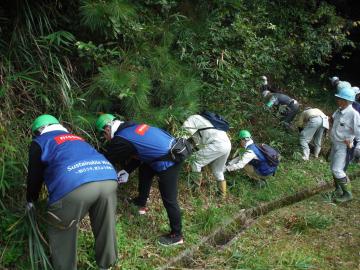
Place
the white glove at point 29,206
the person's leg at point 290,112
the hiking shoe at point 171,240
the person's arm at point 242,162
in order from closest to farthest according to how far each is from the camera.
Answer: the white glove at point 29,206 < the hiking shoe at point 171,240 < the person's arm at point 242,162 < the person's leg at point 290,112

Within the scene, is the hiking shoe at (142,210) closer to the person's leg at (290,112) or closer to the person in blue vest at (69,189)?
the person in blue vest at (69,189)

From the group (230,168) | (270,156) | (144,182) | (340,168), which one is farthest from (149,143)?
(340,168)

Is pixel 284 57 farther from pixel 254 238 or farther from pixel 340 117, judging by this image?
pixel 254 238

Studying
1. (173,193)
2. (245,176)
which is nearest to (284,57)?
(245,176)

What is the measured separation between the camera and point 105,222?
12.7 ft

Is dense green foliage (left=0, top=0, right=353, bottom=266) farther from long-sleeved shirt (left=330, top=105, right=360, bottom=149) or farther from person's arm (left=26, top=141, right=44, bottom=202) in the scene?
long-sleeved shirt (left=330, top=105, right=360, bottom=149)

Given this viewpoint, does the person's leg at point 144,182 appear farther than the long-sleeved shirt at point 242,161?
No

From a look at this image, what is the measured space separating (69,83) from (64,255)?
234 cm

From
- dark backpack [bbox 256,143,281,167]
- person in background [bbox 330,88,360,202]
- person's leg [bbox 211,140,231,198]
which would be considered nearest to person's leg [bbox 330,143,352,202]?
person in background [bbox 330,88,360,202]

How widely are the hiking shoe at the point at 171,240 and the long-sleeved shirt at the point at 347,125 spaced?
3.13 m

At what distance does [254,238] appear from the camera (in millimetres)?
5488

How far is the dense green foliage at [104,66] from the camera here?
4.84m

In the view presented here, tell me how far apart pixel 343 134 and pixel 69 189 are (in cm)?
457

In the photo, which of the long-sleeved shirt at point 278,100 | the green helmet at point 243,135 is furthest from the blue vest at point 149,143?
the long-sleeved shirt at point 278,100
